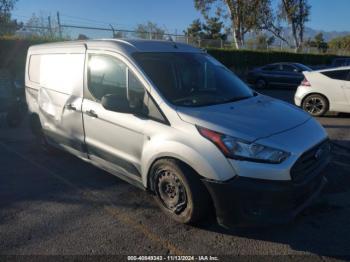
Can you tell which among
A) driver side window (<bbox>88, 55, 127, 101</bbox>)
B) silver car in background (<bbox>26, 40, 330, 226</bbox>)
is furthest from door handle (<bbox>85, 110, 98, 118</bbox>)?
driver side window (<bbox>88, 55, 127, 101</bbox>)

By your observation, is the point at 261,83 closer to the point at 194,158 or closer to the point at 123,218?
the point at 123,218

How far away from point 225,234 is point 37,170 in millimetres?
3333

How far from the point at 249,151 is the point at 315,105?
283 inches

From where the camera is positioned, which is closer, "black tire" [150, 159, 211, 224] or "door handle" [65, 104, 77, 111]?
"black tire" [150, 159, 211, 224]

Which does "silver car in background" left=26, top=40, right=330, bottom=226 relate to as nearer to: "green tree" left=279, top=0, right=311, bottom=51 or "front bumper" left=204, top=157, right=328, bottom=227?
"front bumper" left=204, top=157, right=328, bottom=227

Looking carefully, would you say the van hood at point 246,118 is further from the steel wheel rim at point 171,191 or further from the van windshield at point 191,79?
the steel wheel rim at point 171,191

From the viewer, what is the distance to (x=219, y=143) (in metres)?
3.31

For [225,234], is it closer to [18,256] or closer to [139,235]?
[139,235]

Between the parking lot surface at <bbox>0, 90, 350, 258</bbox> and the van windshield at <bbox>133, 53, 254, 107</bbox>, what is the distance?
4.44ft

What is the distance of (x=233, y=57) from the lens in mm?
24766

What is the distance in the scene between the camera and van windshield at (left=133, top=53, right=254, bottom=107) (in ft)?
13.3

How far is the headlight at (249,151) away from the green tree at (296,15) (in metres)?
38.7

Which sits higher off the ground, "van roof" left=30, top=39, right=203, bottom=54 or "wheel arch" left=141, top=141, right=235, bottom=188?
"van roof" left=30, top=39, right=203, bottom=54

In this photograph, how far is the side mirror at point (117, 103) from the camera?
3.89 meters
